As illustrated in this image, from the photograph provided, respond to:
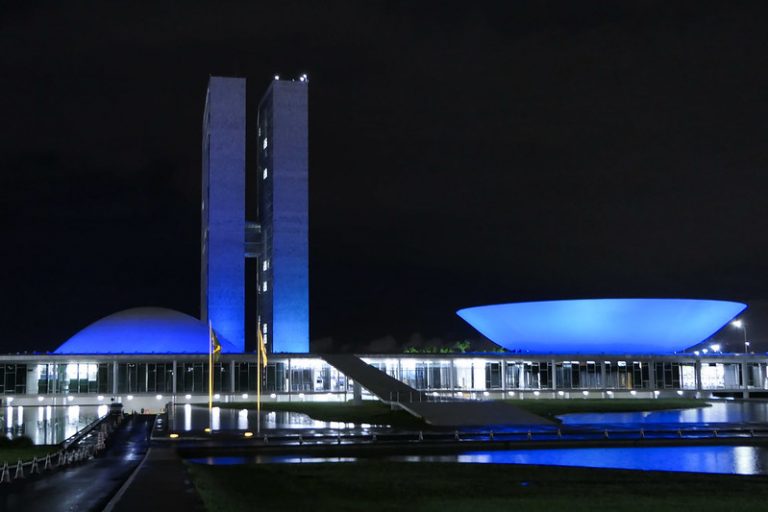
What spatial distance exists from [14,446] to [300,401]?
3839 cm

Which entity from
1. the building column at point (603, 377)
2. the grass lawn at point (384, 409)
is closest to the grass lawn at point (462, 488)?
the grass lawn at point (384, 409)

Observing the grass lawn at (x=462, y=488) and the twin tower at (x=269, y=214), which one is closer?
the grass lawn at (x=462, y=488)

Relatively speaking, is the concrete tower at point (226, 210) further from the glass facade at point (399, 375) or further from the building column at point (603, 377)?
the building column at point (603, 377)

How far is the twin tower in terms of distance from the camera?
91.6 metres

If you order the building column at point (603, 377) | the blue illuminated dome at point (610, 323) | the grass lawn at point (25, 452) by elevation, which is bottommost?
the grass lawn at point (25, 452)

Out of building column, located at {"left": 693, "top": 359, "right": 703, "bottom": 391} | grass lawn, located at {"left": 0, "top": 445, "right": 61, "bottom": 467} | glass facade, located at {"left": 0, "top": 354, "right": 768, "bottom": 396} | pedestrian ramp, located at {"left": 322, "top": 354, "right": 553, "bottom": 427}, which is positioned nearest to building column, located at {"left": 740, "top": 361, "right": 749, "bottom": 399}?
glass facade, located at {"left": 0, "top": 354, "right": 768, "bottom": 396}

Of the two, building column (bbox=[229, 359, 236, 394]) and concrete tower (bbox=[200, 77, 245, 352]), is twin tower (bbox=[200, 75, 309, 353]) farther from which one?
building column (bbox=[229, 359, 236, 394])

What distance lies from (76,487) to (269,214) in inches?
2915

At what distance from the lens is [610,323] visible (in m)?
75.9

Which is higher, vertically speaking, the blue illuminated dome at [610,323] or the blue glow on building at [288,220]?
the blue glow on building at [288,220]

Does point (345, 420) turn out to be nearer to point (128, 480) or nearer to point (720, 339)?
point (128, 480)

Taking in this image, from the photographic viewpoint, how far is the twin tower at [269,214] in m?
91.6

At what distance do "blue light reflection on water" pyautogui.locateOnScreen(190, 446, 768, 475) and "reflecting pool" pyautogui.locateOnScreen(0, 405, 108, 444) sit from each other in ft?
39.9

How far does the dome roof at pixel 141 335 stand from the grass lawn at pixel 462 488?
50.6 m
